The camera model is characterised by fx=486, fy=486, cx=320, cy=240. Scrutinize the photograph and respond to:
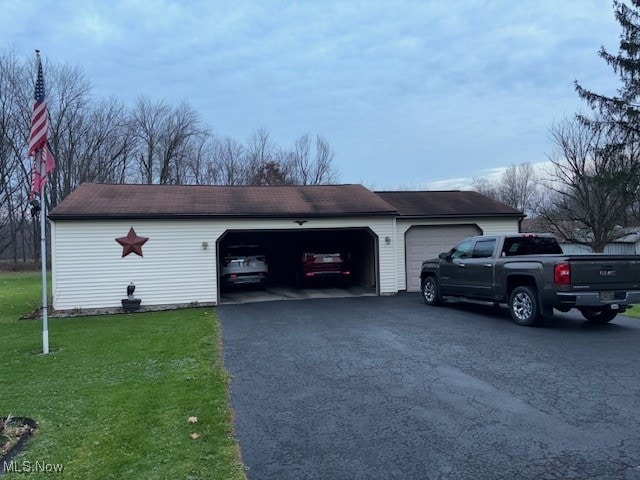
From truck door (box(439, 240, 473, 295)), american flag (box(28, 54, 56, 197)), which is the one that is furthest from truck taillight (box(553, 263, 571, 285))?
american flag (box(28, 54, 56, 197))

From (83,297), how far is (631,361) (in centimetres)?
1279

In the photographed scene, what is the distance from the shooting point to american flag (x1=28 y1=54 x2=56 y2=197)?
8.30 meters

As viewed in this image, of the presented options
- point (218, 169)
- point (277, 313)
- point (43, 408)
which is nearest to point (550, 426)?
point (43, 408)

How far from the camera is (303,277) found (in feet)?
54.6

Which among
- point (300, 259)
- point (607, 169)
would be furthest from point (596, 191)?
point (300, 259)

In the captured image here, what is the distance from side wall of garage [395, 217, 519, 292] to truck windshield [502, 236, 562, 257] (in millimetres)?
6148

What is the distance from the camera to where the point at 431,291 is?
41.9ft

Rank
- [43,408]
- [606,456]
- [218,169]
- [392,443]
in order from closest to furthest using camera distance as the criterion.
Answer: [606,456] < [392,443] < [43,408] < [218,169]

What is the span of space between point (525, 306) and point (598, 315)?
1.75 m

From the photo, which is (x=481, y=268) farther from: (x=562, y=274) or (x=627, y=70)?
(x=627, y=70)

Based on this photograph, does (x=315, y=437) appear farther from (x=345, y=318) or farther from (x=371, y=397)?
(x=345, y=318)

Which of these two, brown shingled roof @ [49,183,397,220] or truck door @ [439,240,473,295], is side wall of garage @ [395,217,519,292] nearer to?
brown shingled roof @ [49,183,397,220]

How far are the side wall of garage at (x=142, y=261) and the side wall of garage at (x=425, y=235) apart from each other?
165 inches

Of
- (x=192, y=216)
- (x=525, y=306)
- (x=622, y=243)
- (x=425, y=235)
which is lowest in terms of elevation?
(x=525, y=306)
